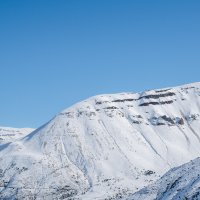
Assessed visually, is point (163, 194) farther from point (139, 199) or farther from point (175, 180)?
point (139, 199)

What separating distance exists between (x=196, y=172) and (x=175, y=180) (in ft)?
28.3

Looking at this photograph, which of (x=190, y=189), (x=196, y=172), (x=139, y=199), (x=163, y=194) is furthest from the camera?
(x=139, y=199)

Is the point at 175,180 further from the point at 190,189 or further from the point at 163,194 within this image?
the point at 190,189

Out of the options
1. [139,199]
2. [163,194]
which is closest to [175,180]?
[163,194]

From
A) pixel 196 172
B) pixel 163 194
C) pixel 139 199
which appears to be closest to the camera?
pixel 196 172

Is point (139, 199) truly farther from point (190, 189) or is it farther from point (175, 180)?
point (190, 189)

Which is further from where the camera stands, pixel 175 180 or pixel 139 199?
pixel 139 199

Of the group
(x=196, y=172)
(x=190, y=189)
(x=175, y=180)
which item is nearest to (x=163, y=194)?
(x=175, y=180)

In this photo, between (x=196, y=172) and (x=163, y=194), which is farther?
(x=163, y=194)

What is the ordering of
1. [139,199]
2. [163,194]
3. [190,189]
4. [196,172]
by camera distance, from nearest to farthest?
[190,189], [196,172], [163,194], [139,199]

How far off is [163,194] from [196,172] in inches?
502

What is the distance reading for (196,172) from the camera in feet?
381

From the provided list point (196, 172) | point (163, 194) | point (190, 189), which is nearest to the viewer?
point (190, 189)

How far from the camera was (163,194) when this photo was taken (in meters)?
124
